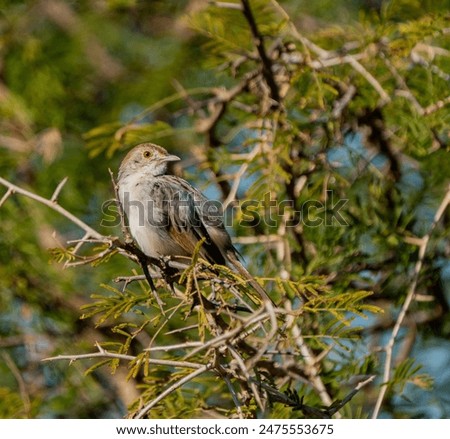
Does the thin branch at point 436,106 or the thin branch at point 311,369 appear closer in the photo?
the thin branch at point 311,369

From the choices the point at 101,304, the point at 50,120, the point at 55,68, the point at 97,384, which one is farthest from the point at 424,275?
the point at 55,68

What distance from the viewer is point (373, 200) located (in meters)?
5.31

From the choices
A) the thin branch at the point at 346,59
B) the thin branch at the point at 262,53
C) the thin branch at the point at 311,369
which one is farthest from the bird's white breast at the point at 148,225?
the thin branch at the point at 346,59

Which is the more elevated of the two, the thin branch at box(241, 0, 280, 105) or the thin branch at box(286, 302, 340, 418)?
the thin branch at box(241, 0, 280, 105)

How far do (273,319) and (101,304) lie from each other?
1442mm

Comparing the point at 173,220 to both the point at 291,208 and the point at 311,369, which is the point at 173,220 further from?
the point at 311,369

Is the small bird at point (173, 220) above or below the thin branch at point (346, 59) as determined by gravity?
below

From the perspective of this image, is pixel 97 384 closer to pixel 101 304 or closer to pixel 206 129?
pixel 206 129

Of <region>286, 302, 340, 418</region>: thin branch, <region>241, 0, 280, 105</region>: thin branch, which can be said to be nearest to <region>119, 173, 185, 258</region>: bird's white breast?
<region>241, 0, 280, 105</region>: thin branch

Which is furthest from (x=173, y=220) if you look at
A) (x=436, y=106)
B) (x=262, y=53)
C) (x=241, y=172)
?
(x=436, y=106)

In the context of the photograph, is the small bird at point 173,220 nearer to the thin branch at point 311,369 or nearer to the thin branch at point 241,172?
the thin branch at point 241,172

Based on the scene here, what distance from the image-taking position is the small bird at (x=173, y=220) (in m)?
5.59

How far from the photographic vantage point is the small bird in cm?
559

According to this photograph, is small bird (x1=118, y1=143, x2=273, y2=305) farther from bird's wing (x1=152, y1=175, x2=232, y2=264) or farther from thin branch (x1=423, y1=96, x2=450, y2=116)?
thin branch (x1=423, y1=96, x2=450, y2=116)
